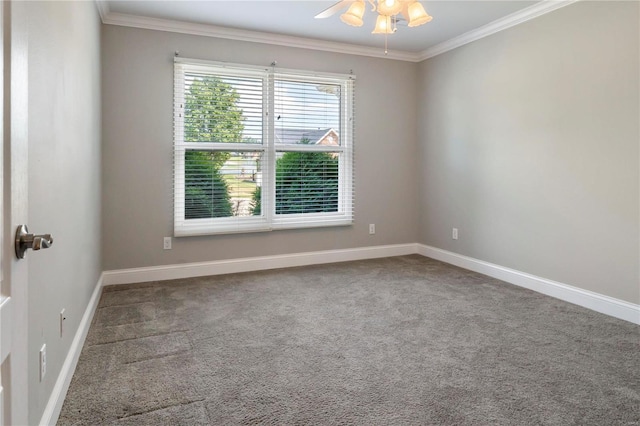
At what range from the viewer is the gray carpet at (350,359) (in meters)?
1.86

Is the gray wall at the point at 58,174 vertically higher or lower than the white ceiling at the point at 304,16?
lower

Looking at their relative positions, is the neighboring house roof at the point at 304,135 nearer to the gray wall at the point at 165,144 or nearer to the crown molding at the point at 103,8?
the gray wall at the point at 165,144

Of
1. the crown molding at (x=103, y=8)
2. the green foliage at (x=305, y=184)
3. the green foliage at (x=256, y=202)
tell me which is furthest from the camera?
the green foliage at (x=305, y=184)

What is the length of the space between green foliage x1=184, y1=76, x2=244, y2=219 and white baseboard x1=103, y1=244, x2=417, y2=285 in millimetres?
522

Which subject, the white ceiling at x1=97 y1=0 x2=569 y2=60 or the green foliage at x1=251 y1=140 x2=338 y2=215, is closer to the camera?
the white ceiling at x1=97 y1=0 x2=569 y2=60

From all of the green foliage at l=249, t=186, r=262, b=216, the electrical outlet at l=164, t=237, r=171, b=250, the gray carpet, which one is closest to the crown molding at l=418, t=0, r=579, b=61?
the gray carpet

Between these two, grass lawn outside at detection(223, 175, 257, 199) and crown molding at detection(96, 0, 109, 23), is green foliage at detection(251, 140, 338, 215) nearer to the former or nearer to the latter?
grass lawn outside at detection(223, 175, 257, 199)

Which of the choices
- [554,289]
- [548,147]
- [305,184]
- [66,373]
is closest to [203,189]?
[305,184]

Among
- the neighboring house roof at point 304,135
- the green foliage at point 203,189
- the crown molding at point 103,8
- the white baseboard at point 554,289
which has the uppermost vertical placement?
the crown molding at point 103,8

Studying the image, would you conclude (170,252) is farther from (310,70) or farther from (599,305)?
(599,305)

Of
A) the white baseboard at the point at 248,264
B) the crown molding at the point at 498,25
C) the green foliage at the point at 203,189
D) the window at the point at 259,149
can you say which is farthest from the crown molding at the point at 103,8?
the crown molding at the point at 498,25

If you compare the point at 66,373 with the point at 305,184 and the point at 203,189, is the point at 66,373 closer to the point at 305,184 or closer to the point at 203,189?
the point at 203,189

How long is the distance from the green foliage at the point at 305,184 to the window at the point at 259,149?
1cm

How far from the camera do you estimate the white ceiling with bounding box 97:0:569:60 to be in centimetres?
355
